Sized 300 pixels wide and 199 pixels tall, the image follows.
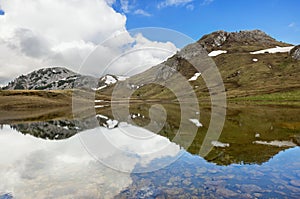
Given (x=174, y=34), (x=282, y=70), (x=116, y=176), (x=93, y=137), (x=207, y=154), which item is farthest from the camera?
(x=282, y=70)

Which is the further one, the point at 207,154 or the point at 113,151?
the point at 113,151

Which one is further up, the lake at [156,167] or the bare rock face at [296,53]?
the bare rock face at [296,53]

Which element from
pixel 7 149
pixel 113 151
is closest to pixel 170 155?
Result: pixel 113 151

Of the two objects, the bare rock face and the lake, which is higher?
the bare rock face

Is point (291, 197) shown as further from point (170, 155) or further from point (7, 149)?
point (7, 149)

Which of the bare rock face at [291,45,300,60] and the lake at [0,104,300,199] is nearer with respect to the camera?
the lake at [0,104,300,199]

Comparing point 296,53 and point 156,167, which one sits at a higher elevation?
point 296,53

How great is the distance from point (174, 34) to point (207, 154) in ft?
48.4

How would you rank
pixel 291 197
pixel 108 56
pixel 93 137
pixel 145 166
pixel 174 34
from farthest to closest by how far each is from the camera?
1. pixel 93 137
2. pixel 108 56
3. pixel 174 34
4. pixel 145 166
5. pixel 291 197

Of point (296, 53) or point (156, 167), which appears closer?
point (156, 167)

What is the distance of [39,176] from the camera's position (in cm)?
2038

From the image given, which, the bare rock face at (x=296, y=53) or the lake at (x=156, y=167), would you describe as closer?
the lake at (x=156, y=167)

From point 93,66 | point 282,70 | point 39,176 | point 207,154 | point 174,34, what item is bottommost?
point 39,176

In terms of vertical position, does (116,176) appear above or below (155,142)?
below
